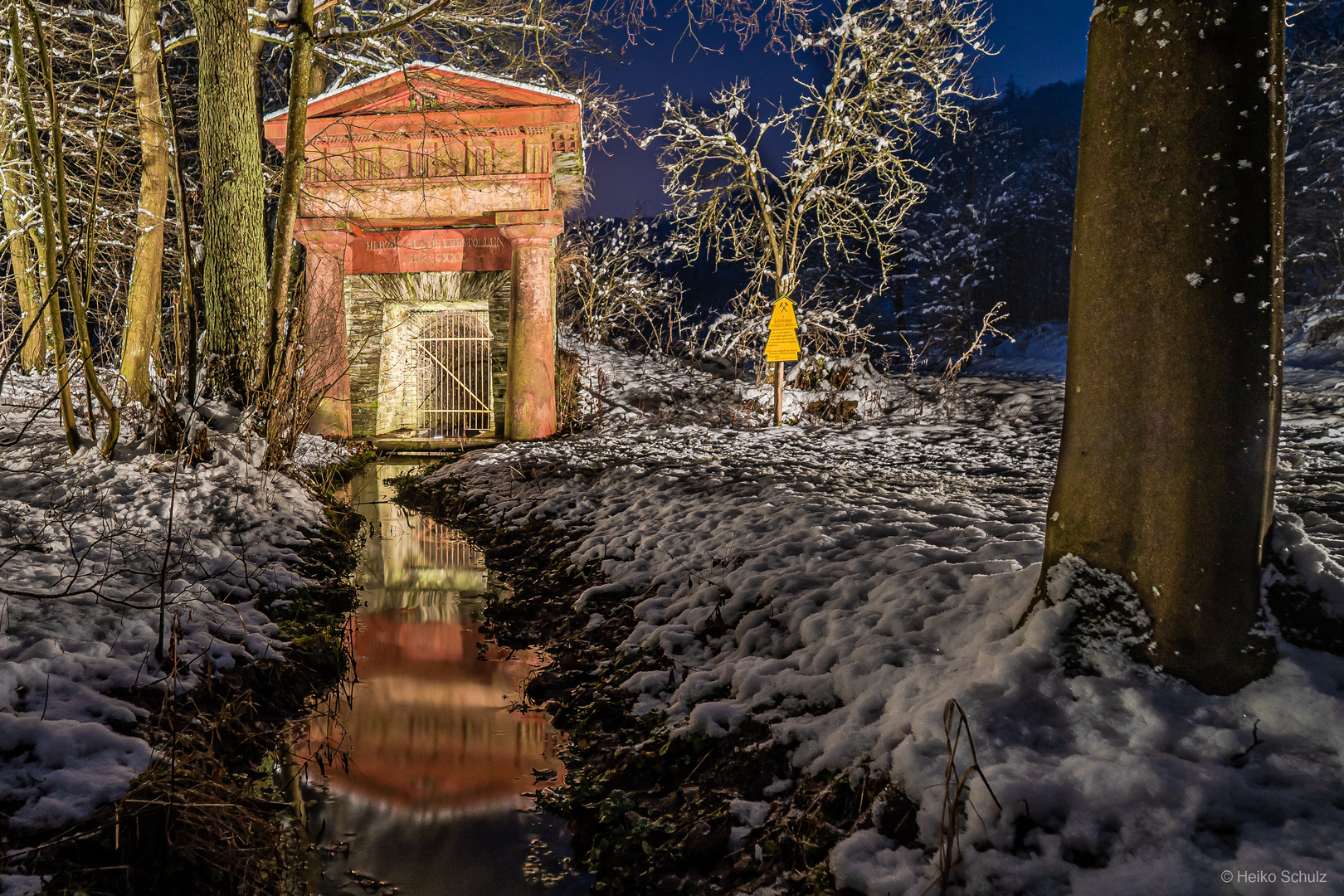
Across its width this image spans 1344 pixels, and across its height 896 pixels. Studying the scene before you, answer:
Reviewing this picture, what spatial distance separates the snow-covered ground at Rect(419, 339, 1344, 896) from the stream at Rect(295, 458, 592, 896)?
0.72 meters

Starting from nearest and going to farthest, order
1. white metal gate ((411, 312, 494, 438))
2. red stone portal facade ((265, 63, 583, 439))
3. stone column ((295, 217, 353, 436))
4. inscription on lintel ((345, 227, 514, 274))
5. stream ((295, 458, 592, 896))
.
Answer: stream ((295, 458, 592, 896)) < red stone portal facade ((265, 63, 583, 439)) < stone column ((295, 217, 353, 436)) < inscription on lintel ((345, 227, 514, 274)) < white metal gate ((411, 312, 494, 438))

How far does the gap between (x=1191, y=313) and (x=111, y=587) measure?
4871 mm

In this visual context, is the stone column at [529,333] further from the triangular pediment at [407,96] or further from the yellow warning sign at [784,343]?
the yellow warning sign at [784,343]

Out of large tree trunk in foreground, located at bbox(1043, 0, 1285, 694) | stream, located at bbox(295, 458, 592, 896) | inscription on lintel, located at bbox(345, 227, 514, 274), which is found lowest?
stream, located at bbox(295, 458, 592, 896)

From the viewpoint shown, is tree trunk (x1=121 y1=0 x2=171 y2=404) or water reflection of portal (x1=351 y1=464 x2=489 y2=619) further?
tree trunk (x1=121 y1=0 x2=171 y2=404)

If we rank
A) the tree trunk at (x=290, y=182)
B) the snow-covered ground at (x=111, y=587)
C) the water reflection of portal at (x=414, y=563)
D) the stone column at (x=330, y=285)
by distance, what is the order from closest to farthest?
the snow-covered ground at (x=111, y=587), the water reflection of portal at (x=414, y=563), the tree trunk at (x=290, y=182), the stone column at (x=330, y=285)

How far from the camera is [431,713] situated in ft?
12.7

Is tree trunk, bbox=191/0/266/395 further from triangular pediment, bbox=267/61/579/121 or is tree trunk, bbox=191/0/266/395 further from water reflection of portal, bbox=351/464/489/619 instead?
triangular pediment, bbox=267/61/579/121

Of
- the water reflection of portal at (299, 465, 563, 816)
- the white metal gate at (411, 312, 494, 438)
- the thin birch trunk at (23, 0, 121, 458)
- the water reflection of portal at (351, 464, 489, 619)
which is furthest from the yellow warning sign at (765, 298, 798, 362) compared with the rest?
the thin birch trunk at (23, 0, 121, 458)

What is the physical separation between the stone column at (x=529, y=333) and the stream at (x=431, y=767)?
25.3ft

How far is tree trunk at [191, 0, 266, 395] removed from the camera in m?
6.65

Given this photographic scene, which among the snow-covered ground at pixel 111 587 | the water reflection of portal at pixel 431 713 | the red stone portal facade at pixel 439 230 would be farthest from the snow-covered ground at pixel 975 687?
the red stone portal facade at pixel 439 230

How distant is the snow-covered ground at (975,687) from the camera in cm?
195

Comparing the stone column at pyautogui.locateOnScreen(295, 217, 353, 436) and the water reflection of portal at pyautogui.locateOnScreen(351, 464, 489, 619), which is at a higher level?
the stone column at pyautogui.locateOnScreen(295, 217, 353, 436)
